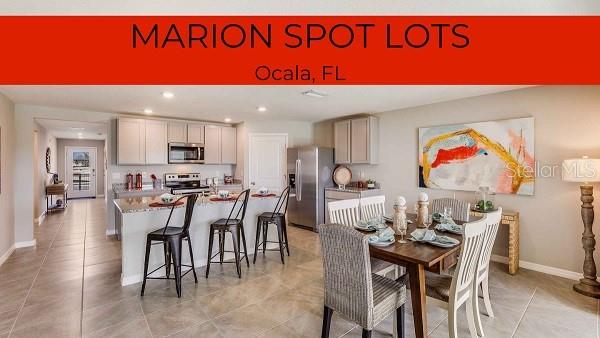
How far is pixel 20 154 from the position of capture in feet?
14.0

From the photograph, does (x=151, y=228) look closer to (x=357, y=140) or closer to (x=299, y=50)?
(x=299, y=50)

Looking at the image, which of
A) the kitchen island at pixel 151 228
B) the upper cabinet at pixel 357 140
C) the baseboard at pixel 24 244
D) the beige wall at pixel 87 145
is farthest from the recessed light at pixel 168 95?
the beige wall at pixel 87 145

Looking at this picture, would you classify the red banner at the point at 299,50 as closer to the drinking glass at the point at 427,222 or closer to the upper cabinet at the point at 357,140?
the drinking glass at the point at 427,222

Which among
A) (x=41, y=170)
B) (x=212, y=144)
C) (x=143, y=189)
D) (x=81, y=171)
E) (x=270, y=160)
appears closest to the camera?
(x=143, y=189)

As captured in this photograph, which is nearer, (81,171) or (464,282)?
(464,282)

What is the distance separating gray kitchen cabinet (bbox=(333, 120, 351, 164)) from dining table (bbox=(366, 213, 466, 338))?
352 cm

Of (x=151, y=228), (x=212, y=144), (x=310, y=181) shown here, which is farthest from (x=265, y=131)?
(x=151, y=228)

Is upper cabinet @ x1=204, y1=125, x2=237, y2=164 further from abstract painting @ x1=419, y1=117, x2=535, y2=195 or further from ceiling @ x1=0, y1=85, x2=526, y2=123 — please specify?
abstract painting @ x1=419, y1=117, x2=535, y2=195

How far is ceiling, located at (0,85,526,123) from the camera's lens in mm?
3436

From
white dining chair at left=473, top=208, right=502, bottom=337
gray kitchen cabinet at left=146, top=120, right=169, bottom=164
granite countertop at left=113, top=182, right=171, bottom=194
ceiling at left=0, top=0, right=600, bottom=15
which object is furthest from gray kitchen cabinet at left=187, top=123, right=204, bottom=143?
white dining chair at left=473, top=208, right=502, bottom=337

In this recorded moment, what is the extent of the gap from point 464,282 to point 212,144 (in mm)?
5200

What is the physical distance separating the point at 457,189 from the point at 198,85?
151 inches

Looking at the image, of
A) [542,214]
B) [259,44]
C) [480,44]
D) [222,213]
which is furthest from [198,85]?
[542,214]

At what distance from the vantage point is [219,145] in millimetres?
6016
